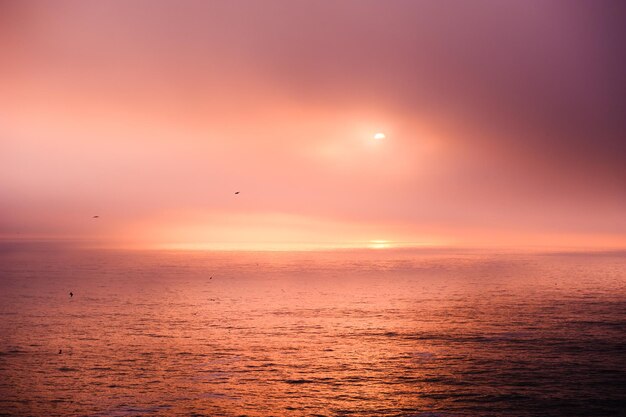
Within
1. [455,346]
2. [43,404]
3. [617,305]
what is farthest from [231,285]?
[43,404]

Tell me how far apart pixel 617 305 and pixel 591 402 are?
6624 centimetres

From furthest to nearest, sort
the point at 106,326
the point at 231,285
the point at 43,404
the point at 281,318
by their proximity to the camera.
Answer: the point at 231,285 → the point at 281,318 → the point at 106,326 → the point at 43,404

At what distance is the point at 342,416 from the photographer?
40750mm

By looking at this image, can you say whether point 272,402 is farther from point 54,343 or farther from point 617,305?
point 617,305

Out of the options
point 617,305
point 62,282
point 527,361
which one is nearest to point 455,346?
point 527,361

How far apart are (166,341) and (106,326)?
14679 millimetres

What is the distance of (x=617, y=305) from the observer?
341ft

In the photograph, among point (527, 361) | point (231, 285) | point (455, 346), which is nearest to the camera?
point (527, 361)

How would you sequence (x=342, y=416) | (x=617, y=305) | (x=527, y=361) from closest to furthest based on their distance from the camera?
(x=342, y=416), (x=527, y=361), (x=617, y=305)

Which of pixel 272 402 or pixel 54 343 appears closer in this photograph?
pixel 272 402

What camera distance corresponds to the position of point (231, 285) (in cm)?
15775

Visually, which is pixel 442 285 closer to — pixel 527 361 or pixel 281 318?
pixel 281 318

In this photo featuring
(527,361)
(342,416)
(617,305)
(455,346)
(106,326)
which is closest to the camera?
(342,416)

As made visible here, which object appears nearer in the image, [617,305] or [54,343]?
[54,343]
